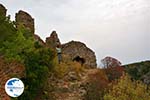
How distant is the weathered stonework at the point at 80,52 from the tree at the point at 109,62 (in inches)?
64.7

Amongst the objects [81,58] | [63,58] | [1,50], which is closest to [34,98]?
[1,50]

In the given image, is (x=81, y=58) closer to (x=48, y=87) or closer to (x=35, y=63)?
(x=48, y=87)

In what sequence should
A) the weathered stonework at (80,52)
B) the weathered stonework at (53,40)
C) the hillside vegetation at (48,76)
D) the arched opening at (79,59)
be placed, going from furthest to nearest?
the weathered stonework at (80,52) → the arched opening at (79,59) → the weathered stonework at (53,40) → the hillside vegetation at (48,76)

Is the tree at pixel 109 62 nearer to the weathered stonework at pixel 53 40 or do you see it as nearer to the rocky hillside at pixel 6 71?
the weathered stonework at pixel 53 40

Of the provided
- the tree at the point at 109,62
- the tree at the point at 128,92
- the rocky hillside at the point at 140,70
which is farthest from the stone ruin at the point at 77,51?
the tree at the point at 128,92

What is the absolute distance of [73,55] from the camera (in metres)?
45.5

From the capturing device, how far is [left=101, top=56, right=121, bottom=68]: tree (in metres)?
43.4

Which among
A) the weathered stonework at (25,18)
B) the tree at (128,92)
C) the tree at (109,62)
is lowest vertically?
the tree at (128,92)

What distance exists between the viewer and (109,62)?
4422 centimetres

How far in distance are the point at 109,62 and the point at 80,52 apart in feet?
11.2

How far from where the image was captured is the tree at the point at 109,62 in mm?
43362

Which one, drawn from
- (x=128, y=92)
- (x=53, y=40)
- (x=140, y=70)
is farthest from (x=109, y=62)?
(x=128, y=92)

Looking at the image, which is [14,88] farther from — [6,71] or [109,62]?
[109,62]

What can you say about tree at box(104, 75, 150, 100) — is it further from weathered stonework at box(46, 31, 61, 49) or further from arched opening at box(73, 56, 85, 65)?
weathered stonework at box(46, 31, 61, 49)
